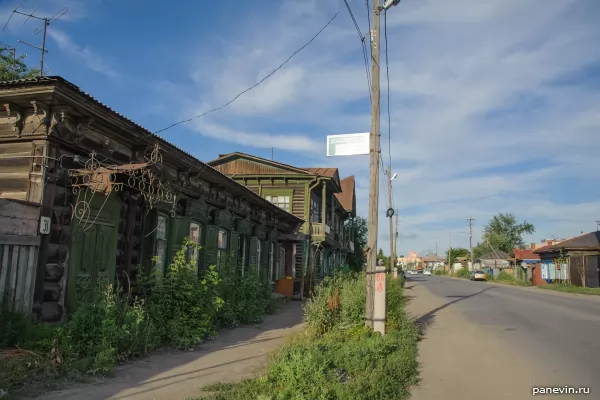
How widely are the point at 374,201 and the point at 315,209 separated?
1681 cm

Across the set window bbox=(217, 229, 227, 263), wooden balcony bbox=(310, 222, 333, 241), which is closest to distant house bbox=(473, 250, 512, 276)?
wooden balcony bbox=(310, 222, 333, 241)

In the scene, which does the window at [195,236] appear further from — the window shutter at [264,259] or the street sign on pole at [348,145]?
the window shutter at [264,259]

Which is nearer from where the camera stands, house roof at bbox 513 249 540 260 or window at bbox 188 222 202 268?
window at bbox 188 222 202 268

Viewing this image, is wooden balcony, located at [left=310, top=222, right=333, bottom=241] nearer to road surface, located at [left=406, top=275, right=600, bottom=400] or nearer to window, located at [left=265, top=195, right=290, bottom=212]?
window, located at [left=265, top=195, right=290, bottom=212]

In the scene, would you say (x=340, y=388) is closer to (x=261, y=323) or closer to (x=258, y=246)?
(x=261, y=323)

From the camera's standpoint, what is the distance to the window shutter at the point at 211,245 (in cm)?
1271

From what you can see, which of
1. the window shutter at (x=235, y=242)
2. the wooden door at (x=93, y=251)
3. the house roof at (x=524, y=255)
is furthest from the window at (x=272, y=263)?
the house roof at (x=524, y=255)

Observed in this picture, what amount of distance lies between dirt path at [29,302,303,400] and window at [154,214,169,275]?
2132 mm

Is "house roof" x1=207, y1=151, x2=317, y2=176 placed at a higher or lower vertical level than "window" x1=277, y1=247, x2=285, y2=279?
higher

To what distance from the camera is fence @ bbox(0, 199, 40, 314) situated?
6.37 metres

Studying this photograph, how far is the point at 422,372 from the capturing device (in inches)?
285

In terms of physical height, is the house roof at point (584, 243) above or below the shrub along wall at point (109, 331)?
above

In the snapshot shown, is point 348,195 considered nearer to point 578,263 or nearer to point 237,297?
point 578,263

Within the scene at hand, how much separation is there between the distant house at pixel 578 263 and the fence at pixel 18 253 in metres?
39.7
